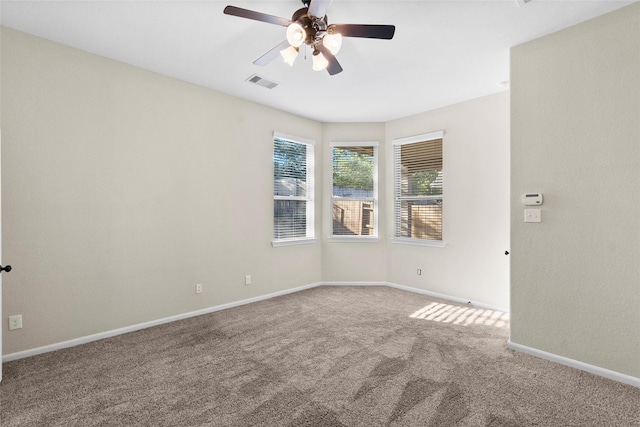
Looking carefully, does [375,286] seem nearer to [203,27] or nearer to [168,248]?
[168,248]

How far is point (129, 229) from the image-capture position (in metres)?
3.29

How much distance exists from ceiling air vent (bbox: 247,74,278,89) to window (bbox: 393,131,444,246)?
2.32 meters

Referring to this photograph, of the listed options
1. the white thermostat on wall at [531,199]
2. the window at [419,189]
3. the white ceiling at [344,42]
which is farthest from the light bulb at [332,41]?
the window at [419,189]

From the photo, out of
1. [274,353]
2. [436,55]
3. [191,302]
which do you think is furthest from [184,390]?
[436,55]

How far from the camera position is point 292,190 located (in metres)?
5.03

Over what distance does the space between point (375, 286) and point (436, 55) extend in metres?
3.56

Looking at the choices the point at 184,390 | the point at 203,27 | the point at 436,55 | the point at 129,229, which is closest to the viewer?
the point at 184,390

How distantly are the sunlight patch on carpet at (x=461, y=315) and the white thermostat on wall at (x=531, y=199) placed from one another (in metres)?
1.50

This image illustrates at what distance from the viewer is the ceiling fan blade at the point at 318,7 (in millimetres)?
1906

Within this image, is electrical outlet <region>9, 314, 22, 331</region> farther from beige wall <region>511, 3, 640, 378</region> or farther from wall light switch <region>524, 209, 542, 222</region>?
A: wall light switch <region>524, 209, 542, 222</region>

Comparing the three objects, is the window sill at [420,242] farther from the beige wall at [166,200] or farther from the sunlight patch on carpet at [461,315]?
the sunlight patch on carpet at [461,315]

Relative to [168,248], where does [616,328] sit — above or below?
below

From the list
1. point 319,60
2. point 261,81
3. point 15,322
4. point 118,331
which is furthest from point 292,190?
point 15,322

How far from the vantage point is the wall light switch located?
2.77 metres
